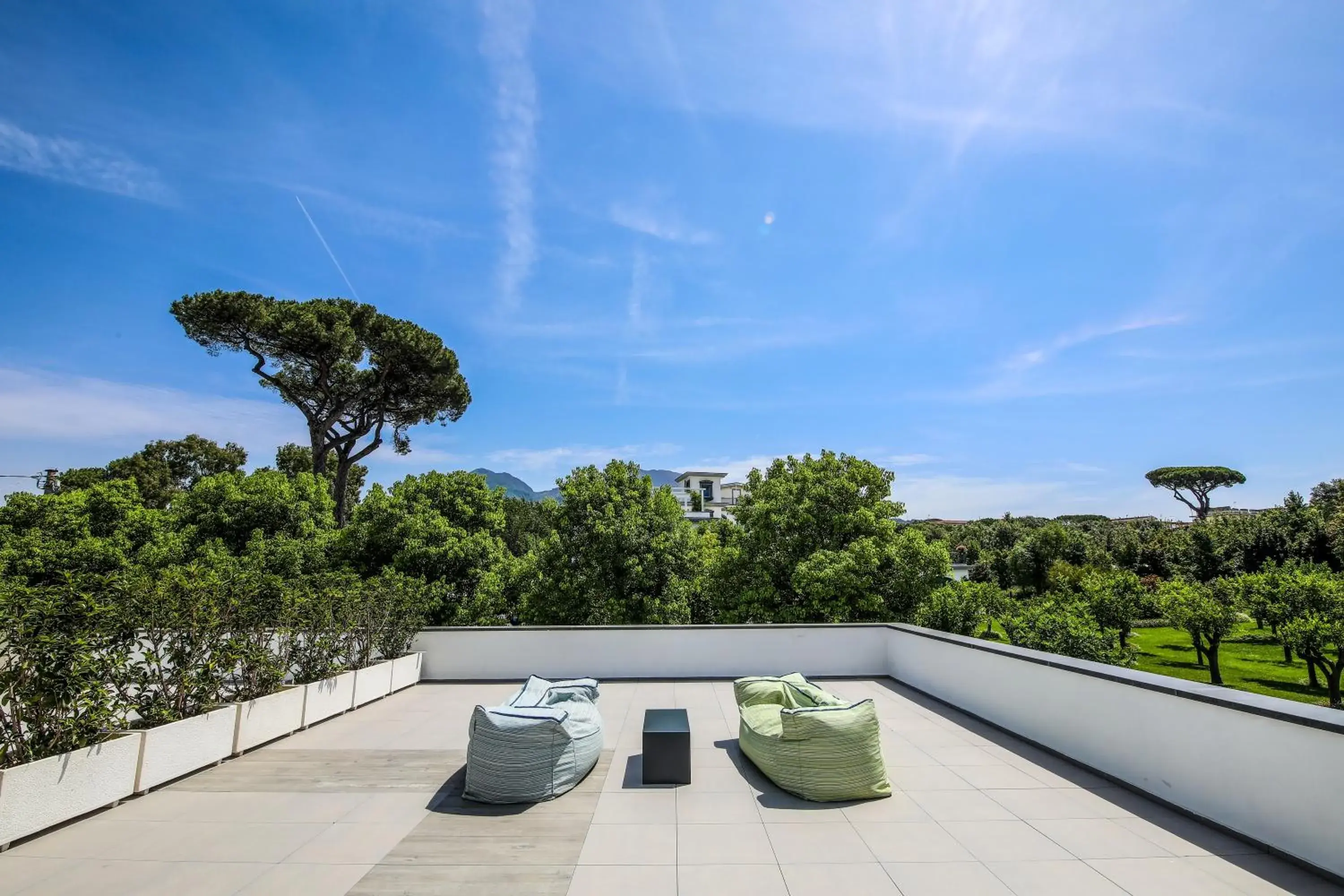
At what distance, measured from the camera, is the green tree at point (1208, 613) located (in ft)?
49.2

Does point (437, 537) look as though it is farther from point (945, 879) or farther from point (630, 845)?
point (945, 879)

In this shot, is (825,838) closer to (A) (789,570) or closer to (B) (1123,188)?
(B) (1123,188)

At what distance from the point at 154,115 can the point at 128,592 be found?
882 cm

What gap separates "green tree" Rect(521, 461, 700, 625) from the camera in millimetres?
13000

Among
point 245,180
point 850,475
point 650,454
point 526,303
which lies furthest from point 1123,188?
point 650,454

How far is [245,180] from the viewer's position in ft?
34.4

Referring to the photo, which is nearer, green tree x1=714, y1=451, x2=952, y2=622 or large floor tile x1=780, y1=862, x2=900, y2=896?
large floor tile x1=780, y1=862, x2=900, y2=896

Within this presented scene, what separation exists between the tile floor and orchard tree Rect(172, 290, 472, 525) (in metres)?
16.9

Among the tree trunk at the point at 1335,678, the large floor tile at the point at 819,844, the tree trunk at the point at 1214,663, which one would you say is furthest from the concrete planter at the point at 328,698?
the tree trunk at the point at 1214,663

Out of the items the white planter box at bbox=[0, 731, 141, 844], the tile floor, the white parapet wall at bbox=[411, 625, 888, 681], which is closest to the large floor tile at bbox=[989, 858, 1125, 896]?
the tile floor

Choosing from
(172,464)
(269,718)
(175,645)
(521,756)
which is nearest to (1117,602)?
(521,756)

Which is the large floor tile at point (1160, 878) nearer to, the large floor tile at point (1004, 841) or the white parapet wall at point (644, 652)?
the large floor tile at point (1004, 841)

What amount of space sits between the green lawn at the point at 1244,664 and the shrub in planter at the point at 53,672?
59.8 ft

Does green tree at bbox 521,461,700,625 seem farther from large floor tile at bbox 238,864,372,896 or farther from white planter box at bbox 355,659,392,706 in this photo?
large floor tile at bbox 238,864,372,896
